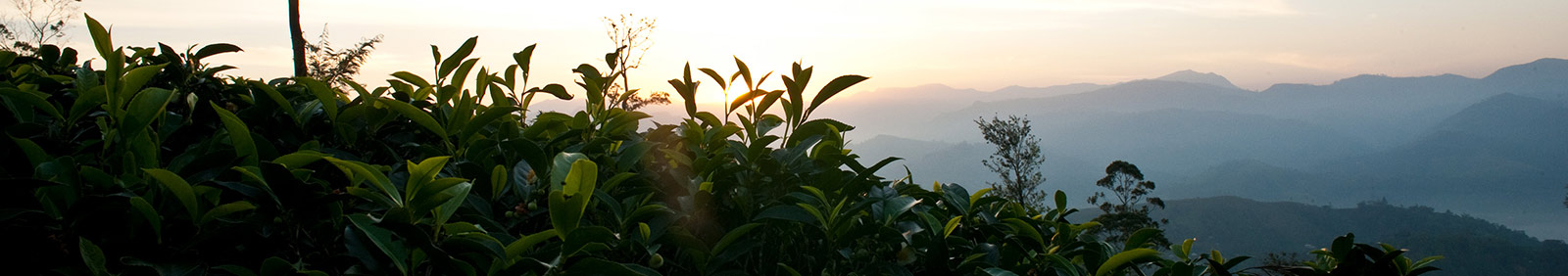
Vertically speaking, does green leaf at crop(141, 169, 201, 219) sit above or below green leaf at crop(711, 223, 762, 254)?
above

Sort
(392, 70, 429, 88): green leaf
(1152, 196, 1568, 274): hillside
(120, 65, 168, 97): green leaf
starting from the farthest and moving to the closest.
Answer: (1152, 196, 1568, 274): hillside → (392, 70, 429, 88): green leaf → (120, 65, 168, 97): green leaf

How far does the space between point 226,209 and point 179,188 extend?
2.5 inches

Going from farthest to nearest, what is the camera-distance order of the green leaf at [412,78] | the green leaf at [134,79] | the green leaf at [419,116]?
1. the green leaf at [412,78]
2. the green leaf at [419,116]
3. the green leaf at [134,79]

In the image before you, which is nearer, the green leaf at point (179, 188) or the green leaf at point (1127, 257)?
the green leaf at point (179, 188)

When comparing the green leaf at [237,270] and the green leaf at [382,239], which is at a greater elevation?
the green leaf at [382,239]

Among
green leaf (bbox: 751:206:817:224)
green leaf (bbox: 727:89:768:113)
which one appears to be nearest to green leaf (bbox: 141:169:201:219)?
green leaf (bbox: 751:206:817:224)

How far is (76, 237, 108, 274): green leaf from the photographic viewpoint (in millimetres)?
1187

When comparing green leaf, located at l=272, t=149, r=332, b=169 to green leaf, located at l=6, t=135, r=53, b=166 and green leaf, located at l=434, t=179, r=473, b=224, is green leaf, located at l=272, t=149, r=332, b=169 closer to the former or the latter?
green leaf, located at l=434, t=179, r=473, b=224

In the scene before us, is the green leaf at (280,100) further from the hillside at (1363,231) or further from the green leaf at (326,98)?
the hillside at (1363,231)

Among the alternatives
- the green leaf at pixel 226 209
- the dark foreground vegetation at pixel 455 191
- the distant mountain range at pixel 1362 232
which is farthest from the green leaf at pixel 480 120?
the distant mountain range at pixel 1362 232

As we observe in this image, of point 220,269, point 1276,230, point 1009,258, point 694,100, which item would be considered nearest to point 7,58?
point 220,269

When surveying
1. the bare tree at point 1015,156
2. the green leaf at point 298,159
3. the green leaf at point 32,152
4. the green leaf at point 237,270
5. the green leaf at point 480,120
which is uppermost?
the green leaf at point 480,120

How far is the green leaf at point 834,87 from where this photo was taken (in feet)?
5.47

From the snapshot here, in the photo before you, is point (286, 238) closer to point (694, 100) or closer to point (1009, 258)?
point (694, 100)
